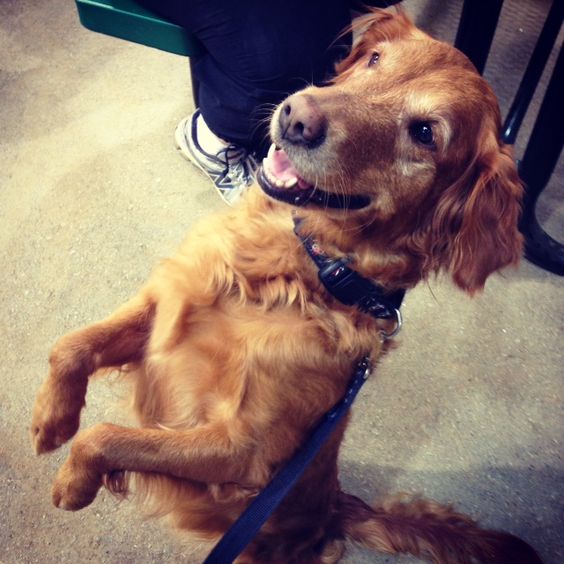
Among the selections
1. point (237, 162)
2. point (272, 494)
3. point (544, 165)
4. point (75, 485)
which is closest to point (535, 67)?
point (544, 165)

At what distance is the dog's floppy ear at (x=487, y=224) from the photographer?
4.71 feet

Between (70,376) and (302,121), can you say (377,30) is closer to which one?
Answer: (302,121)

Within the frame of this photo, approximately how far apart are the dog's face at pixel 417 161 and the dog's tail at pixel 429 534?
2.56 feet

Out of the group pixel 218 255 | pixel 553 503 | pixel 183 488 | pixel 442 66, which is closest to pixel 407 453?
pixel 553 503

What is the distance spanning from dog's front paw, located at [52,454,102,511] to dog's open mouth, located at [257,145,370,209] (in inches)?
33.7

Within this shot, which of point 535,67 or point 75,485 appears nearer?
point 75,485

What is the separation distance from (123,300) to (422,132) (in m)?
1.42

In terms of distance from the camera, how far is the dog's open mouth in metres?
1.47

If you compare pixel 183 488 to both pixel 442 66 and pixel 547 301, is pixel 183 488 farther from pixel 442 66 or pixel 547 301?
pixel 547 301

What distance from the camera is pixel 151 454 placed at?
1.39 m

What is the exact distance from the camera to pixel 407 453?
2152 millimetres

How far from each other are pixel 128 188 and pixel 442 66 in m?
1.66

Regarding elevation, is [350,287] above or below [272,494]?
above

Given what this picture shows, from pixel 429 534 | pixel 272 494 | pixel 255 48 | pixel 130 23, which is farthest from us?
pixel 255 48
